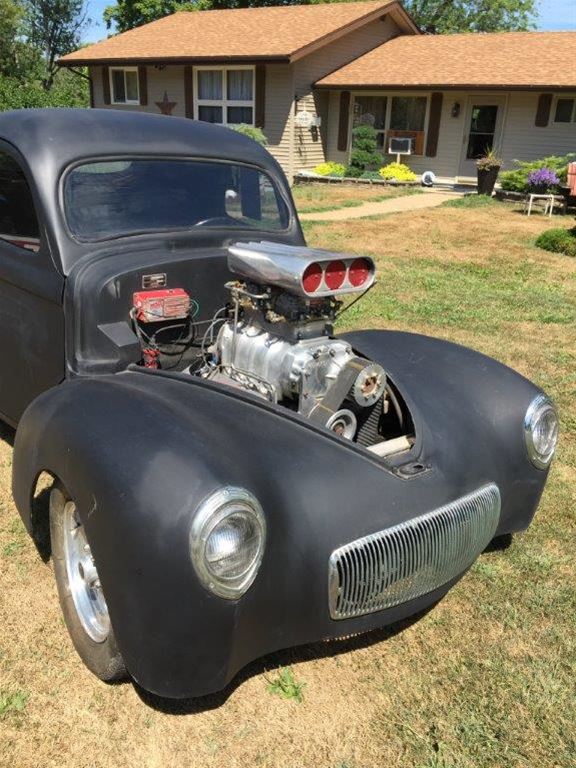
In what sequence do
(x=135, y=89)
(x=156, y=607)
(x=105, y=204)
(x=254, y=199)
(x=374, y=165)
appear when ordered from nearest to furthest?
(x=156, y=607) < (x=105, y=204) < (x=254, y=199) < (x=374, y=165) < (x=135, y=89)

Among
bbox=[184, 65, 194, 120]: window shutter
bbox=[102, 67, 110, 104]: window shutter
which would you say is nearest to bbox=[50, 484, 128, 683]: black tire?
bbox=[184, 65, 194, 120]: window shutter

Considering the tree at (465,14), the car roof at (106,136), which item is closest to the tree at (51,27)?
the tree at (465,14)

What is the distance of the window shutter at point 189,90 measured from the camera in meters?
21.1

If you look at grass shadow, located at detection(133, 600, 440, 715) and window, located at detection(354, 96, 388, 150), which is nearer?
grass shadow, located at detection(133, 600, 440, 715)

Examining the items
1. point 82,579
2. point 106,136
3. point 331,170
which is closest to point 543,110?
point 331,170

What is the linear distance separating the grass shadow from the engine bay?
77cm

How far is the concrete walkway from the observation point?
13617 mm

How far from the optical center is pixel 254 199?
391 centimetres

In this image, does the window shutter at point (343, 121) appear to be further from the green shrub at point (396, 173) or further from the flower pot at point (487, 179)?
the flower pot at point (487, 179)

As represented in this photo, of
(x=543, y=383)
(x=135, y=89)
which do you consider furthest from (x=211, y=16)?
(x=543, y=383)

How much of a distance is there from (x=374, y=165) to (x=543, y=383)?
16479mm

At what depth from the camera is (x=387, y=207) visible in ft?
50.2

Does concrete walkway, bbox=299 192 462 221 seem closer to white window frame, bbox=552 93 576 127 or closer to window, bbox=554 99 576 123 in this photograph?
white window frame, bbox=552 93 576 127

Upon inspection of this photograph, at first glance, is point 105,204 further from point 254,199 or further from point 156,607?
point 156,607
